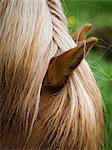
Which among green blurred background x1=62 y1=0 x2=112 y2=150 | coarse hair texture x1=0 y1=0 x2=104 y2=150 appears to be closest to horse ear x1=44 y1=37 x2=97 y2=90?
coarse hair texture x1=0 y1=0 x2=104 y2=150

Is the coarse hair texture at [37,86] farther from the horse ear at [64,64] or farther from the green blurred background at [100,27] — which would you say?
the green blurred background at [100,27]

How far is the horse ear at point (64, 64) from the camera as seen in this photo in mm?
1456

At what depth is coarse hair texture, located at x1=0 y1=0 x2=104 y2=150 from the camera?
4.94ft

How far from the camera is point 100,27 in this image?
237 centimetres

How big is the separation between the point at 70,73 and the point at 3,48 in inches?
5.8

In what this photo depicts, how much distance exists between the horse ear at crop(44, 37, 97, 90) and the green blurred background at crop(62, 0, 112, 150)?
0.22 m

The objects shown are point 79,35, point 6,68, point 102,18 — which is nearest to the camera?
point 6,68

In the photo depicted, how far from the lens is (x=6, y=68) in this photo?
151 cm

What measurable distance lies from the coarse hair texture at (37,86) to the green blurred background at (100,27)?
0.17m

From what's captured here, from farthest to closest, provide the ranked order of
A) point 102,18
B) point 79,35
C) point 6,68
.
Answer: point 102,18, point 79,35, point 6,68

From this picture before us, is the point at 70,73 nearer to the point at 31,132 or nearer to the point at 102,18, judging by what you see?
the point at 31,132

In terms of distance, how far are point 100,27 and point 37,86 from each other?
35.4 inches

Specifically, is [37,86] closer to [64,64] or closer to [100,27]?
[64,64]

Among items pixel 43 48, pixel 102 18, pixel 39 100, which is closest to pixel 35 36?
pixel 43 48
